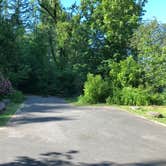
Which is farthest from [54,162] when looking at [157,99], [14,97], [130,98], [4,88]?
[14,97]

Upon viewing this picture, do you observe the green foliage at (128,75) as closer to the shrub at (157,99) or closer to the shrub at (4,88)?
the shrub at (157,99)

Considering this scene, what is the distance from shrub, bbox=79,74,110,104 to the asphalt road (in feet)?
38.6

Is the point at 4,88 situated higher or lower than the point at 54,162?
higher

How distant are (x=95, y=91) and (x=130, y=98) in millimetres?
2336

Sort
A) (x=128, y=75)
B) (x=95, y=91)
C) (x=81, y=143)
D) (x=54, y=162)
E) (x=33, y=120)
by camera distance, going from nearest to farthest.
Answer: (x=54, y=162)
(x=81, y=143)
(x=33, y=120)
(x=95, y=91)
(x=128, y=75)

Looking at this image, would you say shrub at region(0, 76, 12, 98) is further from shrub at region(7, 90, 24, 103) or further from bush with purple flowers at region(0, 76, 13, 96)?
shrub at region(7, 90, 24, 103)

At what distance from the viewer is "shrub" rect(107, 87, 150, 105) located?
2753 centimetres

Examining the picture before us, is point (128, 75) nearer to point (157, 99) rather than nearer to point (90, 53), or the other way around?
point (157, 99)

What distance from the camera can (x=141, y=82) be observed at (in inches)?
1255

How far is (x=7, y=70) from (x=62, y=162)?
29899 mm

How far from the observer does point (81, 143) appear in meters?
11.2

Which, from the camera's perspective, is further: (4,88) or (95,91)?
(95,91)

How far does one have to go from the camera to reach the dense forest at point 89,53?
95.6ft

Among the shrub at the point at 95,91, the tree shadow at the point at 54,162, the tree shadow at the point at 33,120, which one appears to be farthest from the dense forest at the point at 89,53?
the tree shadow at the point at 54,162
